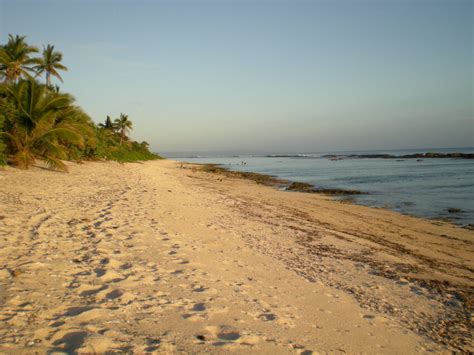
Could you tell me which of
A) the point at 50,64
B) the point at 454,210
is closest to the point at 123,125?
the point at 50,64

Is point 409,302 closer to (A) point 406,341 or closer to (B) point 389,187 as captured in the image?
(A) point 406,341

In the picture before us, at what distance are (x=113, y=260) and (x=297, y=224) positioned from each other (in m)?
5.56

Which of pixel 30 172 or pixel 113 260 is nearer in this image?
pixel 113 260

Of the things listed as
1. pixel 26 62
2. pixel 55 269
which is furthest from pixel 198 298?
pixel 26 62

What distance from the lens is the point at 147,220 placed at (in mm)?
6922

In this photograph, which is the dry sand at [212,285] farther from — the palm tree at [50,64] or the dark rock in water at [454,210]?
the palm tree at [50,64]

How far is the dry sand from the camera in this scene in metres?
2.81

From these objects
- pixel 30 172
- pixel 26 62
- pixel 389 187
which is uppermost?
pixel 26 62

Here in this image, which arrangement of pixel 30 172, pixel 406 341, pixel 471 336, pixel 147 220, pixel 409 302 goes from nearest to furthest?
pixel 406 341 → pixel 471 336 → pixel 409 302 → pixel 147 220 → pixel 30 172

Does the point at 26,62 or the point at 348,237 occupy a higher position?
the point at 26,62

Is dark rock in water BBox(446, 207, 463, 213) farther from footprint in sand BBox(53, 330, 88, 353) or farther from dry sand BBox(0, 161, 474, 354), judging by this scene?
footprint in sand BBox(53, 330, 88, 353)

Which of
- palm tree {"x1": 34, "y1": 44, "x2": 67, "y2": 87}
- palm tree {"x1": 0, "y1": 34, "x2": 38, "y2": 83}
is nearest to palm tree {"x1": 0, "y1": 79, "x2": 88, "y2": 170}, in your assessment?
palm tree {"x1": 0, "y1": 34, "x2": 38, "y2": 83}

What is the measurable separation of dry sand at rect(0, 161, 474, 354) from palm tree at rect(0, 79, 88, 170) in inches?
242

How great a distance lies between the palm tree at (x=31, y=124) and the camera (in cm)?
1302
